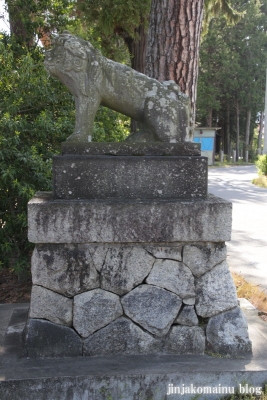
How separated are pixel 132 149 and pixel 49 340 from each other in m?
1.43

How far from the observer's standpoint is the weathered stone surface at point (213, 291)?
3.05m

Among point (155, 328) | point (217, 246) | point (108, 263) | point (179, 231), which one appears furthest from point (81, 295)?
point (217, 246)

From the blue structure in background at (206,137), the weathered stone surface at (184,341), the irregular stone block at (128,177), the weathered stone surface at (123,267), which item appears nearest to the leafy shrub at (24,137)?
the irregular stone block at (128,177)

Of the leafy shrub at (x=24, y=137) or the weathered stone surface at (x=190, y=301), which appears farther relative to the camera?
the leafy shrub at (x=24, y=137)

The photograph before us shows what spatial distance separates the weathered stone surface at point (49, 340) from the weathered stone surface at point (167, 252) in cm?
76

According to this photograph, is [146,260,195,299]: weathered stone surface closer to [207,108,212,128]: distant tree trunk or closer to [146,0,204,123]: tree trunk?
[146,0,204,123]: tree trunk

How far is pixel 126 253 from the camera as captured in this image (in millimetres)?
2988

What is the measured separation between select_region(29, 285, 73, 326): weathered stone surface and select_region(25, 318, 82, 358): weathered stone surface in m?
0.04

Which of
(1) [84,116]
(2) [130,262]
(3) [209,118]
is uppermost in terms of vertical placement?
(3) [209,118]

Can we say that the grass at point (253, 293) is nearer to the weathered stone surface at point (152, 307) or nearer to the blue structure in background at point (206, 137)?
the weathered stone surface at point (152, 307)

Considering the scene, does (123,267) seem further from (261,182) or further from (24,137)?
(261,182)

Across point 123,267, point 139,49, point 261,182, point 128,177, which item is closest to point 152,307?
point 123,267

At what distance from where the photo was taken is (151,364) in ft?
9.46

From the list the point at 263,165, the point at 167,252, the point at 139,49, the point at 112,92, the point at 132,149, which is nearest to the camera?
the point at 167,252
